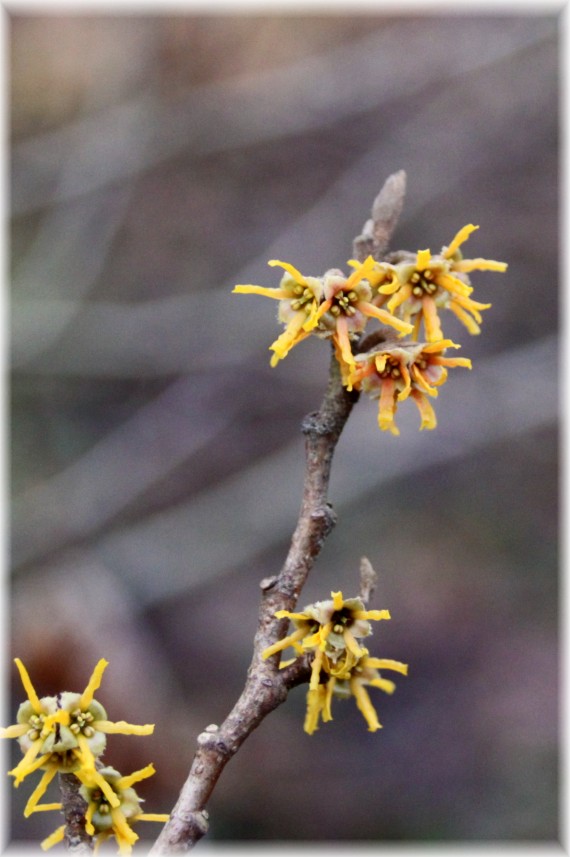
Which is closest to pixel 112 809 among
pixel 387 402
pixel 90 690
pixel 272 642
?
pixel 90 690

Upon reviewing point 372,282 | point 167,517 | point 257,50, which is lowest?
point 372,282

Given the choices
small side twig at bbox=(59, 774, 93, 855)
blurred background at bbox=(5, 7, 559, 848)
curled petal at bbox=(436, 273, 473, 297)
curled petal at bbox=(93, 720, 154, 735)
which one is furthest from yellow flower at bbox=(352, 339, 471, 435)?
blurred background at bbox=(5, 7, 559, 848)

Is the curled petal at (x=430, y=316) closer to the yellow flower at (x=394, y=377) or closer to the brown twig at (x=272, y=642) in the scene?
the yellow flower at (x=394, y=377)

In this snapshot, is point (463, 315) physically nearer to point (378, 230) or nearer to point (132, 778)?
point (378, 230)

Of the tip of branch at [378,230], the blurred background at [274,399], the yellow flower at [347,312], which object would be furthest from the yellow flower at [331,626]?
the blurred background at [274,399]

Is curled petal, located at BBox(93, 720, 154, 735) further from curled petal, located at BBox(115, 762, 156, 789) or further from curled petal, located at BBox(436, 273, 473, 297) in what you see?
curled petal, located at BBox(436, 273, 473, 297)

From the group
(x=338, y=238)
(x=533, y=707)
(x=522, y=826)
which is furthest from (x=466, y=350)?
(x=522, y=826)

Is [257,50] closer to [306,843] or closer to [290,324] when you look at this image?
[306,843]
